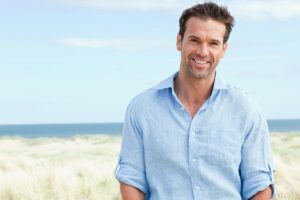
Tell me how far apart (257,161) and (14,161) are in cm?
1278

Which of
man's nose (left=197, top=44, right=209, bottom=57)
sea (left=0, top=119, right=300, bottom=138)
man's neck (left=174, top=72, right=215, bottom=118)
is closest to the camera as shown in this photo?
man's nose (left=197, top=44, right=209, bottom=57)

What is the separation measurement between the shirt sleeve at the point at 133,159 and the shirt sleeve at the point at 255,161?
51 cm

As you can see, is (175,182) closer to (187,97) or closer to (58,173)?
(187,97)

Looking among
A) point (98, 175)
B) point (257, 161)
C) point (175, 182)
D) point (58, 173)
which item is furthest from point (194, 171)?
point (98, 175)

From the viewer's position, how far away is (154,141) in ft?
11.7

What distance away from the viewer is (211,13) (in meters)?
3.54

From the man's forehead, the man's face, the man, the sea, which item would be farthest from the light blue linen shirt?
the sea

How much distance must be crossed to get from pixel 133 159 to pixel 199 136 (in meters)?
0.37

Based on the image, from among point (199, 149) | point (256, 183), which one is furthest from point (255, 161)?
point (199, 149)

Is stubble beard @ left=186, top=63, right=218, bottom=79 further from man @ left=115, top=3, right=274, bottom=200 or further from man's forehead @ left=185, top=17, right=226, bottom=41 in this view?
man's forehead @ left=185, top=17, right=226, bottom=41

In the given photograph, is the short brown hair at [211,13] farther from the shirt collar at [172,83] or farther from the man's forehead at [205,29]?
the shirt collar at [172,83]

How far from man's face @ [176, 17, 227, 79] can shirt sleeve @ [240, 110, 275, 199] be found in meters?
0.37

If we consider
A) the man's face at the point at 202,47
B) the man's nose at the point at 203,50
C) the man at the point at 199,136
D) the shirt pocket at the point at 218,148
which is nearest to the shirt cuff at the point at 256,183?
the man at the point at 199,136

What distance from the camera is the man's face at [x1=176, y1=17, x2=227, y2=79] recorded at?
3469 mm
